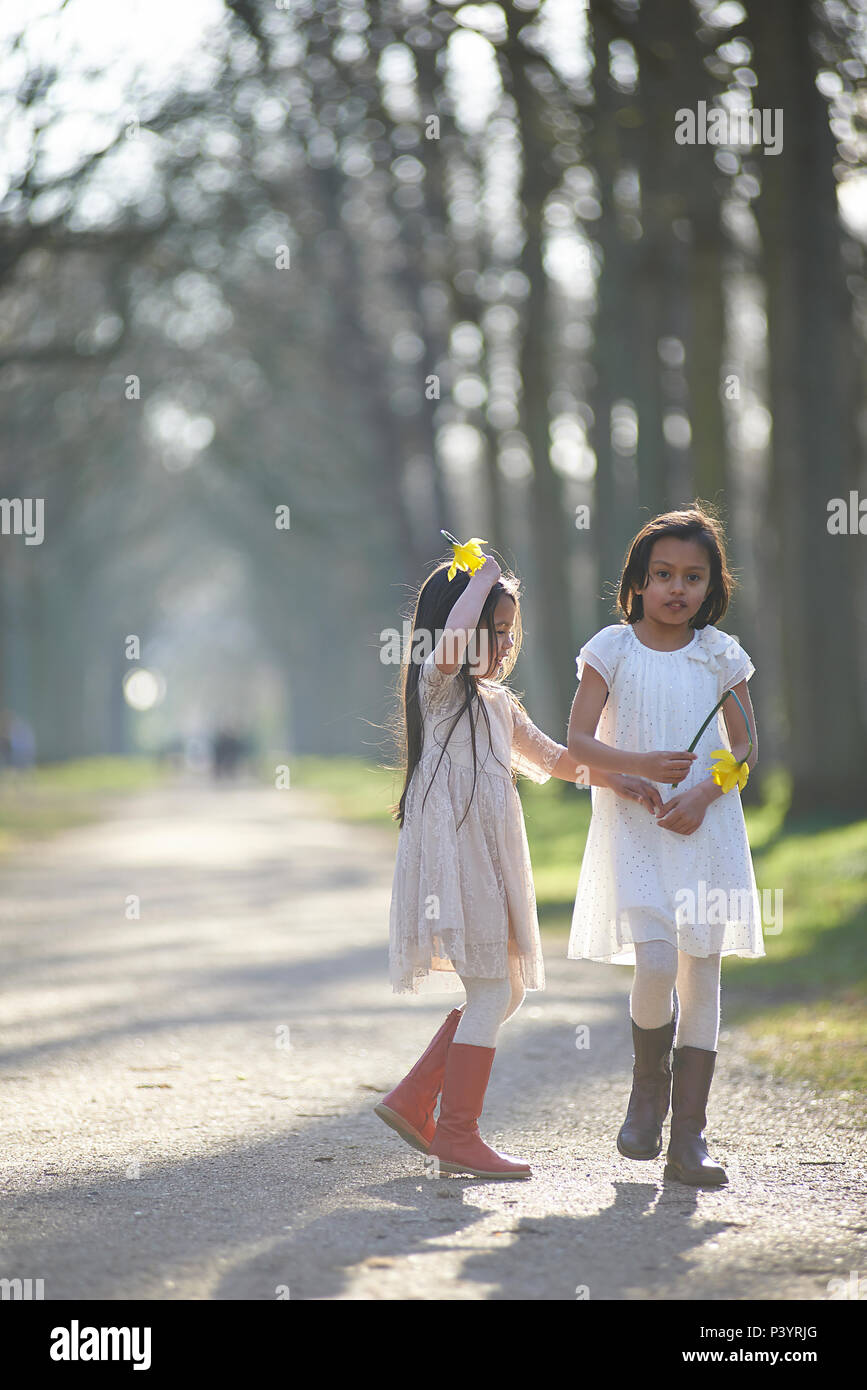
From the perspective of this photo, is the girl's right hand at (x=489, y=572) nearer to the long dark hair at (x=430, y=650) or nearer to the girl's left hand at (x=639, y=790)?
the long dark hair at (x=430, y=650)

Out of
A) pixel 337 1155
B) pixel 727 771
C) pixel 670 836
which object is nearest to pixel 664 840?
pixel 670 836

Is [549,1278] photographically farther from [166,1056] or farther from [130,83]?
[130,83]

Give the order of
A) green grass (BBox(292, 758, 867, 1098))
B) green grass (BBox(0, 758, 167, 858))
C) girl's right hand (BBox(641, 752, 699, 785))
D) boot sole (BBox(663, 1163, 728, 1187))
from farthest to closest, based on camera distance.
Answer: green grass (BBox(0, 758, 167, 858)), green grass (BBox(292, 758, 867, 1098)), girl's right hand (BBox(641, 752, 699, 785)), boot sole (BBox(663, 1163, 728, 1187))

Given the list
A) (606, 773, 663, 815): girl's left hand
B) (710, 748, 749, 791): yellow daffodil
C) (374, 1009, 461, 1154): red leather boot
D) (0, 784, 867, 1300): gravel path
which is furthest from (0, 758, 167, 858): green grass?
(710, 748, 749, 791): yellow daffodil

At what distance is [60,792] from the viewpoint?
3806cm

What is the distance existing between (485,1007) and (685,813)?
806 millimetres

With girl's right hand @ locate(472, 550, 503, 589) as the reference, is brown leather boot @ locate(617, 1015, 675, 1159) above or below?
below

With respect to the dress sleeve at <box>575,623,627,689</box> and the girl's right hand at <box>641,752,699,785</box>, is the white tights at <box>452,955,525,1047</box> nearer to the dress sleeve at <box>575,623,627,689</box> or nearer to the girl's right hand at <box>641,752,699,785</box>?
the girl's right hand at <box>641,752,699,785</box>

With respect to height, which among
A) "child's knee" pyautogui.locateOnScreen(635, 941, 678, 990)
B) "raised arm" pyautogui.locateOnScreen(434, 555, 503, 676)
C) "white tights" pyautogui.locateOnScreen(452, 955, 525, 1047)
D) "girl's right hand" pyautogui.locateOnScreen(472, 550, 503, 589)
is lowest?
"white tights" pyautogui.locateOnScreen(452, 955, 525, 1047)

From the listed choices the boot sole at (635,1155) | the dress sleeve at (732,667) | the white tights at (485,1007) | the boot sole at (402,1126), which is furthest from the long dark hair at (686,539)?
the boot sole at (402,1126)

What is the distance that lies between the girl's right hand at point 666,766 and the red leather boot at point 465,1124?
0.92 metres

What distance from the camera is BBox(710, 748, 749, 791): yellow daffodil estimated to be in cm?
446

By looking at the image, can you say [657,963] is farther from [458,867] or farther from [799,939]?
[799,939]
